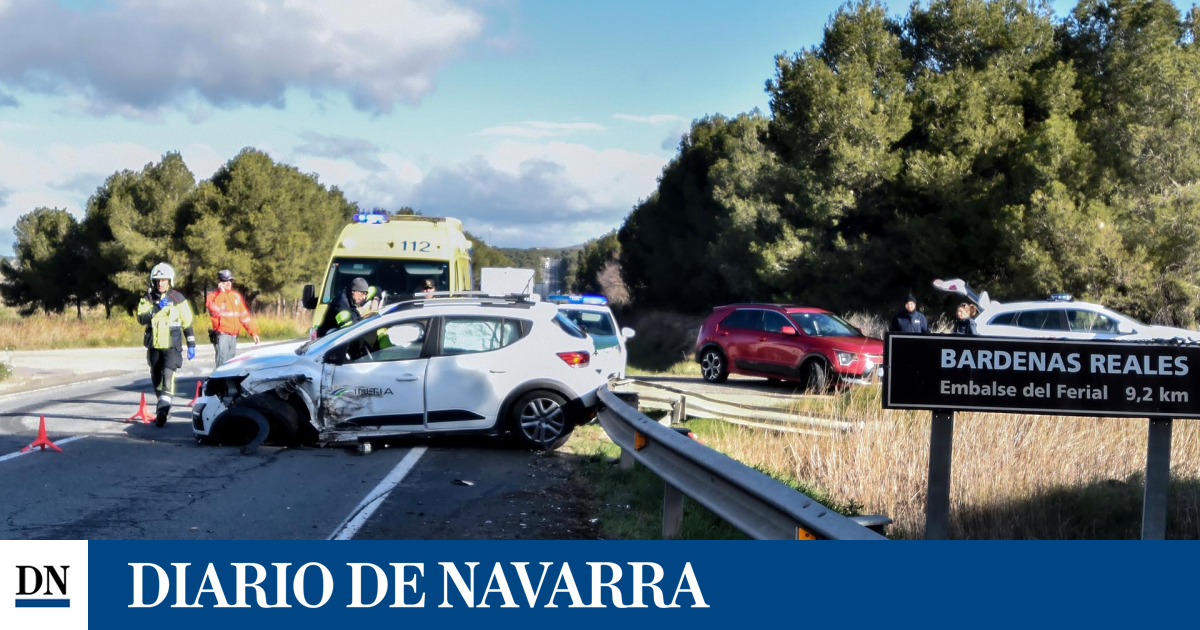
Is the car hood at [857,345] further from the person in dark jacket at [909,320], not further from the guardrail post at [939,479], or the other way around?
the guardrail post at [939,479]

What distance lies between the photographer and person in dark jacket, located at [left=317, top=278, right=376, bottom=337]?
13.8 metres

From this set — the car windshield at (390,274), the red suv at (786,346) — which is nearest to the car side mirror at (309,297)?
the car windshield at (390,274)

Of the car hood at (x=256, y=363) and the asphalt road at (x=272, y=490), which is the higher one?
the car hood at (x=256, y=363)

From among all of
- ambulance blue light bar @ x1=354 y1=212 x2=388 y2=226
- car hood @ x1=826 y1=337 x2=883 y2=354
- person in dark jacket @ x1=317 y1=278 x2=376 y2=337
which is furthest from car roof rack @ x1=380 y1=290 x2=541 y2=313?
car hood @ x1=826 y1=337 x2=883 y2=354

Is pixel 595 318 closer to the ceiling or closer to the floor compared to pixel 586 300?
closer to the floor

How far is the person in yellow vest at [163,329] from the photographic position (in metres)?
12.8

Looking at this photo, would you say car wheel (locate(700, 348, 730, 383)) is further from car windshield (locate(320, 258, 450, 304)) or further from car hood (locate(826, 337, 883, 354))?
car windshield (locate(320, 258, 450, 304))

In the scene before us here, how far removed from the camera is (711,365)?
834 inches

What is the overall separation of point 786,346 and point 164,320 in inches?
412

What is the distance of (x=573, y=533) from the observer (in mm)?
7496

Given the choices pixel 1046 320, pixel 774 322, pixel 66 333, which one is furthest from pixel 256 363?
pixel 66 333

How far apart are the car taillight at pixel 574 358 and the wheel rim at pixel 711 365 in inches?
377

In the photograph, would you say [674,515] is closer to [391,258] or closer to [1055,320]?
[391,258]

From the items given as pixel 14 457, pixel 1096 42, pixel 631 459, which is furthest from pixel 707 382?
pixel 1096 42
